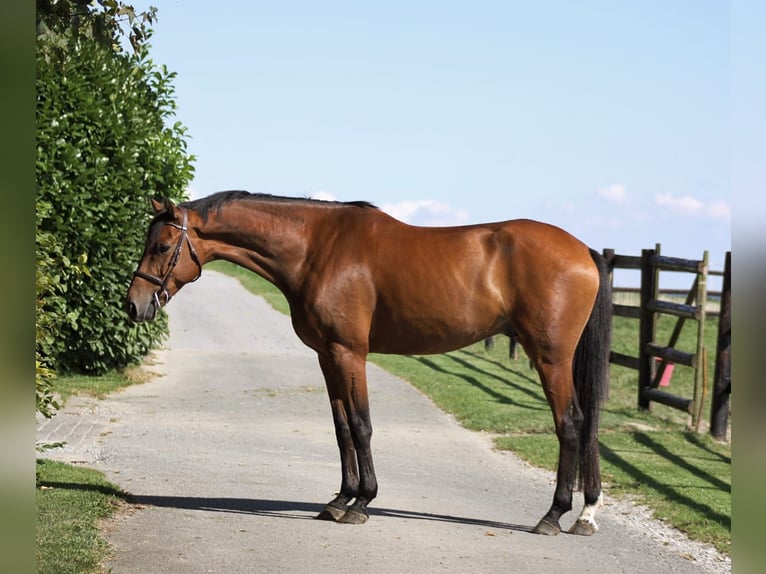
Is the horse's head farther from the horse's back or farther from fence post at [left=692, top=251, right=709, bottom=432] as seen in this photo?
fence post at [left=692, top=251, right=709, bottom=432]

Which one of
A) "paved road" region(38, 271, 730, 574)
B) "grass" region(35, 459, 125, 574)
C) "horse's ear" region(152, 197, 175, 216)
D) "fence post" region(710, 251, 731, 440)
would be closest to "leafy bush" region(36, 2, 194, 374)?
"paved road" region(38, 271, 730, 574)

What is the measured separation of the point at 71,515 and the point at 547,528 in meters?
3.29

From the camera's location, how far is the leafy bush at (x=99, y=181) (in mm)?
11609

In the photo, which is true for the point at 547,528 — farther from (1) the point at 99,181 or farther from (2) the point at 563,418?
(1) the point at 99,181

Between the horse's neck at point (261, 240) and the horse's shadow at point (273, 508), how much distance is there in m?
1.71

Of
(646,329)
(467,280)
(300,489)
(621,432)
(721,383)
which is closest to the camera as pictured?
(467,280)

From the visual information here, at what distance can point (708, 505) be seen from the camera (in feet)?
24.0

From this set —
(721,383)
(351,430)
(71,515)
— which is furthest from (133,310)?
(721,383)

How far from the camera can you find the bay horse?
6.12m

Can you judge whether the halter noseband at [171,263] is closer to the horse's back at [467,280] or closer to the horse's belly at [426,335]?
the horse's back at [467,280]

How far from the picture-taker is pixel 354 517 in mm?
6289

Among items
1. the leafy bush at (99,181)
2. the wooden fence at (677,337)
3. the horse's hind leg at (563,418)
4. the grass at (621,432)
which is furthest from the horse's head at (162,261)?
the wooden fence at (677,337)

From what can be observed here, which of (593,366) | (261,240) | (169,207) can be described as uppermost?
(169,207)

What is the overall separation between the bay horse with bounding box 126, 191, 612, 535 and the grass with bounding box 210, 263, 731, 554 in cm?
144
